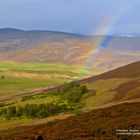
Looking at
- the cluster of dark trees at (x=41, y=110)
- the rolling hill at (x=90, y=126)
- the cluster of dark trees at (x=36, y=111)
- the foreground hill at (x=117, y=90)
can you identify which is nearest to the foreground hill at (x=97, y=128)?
the rolling hill at (x=90, y=126)

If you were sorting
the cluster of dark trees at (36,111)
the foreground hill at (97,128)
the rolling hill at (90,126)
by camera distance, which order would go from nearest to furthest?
the foreground hill at (97,128), the rolling hill at (90,126), the cluster of dark trees at (36,111)

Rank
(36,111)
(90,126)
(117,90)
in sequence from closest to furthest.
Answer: (90,126), (36,111), (117,90)

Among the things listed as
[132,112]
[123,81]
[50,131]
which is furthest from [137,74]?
[50,131]

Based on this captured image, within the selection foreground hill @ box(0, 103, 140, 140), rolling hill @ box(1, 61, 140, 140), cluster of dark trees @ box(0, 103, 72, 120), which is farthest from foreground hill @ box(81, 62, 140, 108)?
foreground hill @ box(0, 103, 140, 140)

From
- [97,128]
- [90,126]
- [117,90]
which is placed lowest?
[117,90]

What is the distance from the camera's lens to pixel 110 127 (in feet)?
148

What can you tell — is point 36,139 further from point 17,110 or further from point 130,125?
point 17,110

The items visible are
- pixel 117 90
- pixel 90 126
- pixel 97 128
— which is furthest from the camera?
pixel 117 90

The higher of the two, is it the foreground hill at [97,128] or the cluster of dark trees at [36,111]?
the foreground hill at [97,128]

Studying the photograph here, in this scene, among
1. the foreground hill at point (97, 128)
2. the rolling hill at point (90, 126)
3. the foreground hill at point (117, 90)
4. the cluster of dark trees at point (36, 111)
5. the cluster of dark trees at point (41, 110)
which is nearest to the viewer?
the foreground hill at point (97, 128)

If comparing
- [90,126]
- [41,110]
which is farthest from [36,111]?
[90,126]

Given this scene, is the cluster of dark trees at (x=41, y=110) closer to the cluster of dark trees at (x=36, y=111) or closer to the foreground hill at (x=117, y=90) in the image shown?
the cluster of dark trees at (x=36, y=111)

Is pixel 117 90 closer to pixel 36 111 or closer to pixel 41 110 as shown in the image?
pixel 41 110

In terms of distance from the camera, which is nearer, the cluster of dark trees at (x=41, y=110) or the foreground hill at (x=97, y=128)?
the foreground hill at (x=97, y=128)
